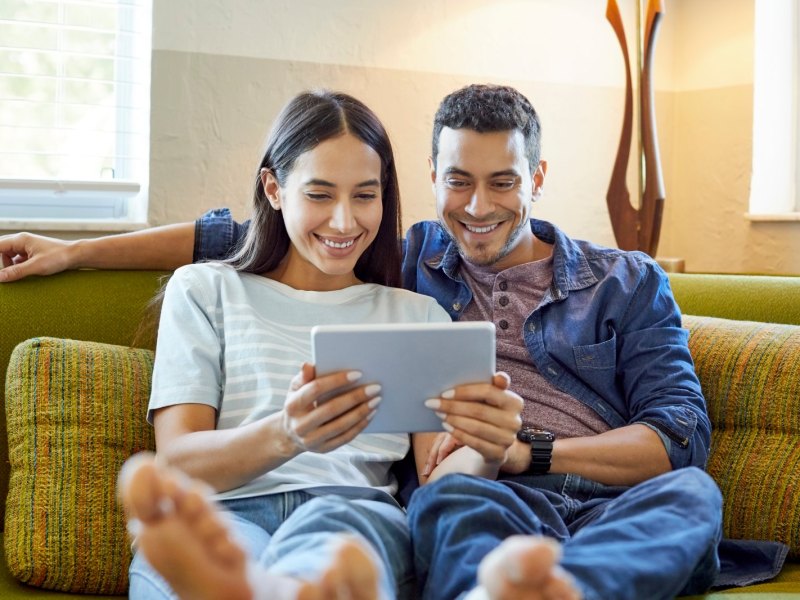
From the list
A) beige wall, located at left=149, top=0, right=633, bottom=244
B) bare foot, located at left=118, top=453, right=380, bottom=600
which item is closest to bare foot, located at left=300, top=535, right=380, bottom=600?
bare foot, located at left=118, top=453, right=380, bottom=600

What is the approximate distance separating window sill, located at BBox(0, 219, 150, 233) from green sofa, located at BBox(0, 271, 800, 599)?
71 cm

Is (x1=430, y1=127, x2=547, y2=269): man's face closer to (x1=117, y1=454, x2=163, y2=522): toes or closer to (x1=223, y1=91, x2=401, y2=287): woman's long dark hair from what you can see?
(x1=223, y1=91, x2=401, y2=287): woman's long dark hair

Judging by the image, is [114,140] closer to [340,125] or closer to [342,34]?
[342,34]

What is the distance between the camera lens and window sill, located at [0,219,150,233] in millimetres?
2549

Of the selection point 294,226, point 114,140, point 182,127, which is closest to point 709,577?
point 294,226

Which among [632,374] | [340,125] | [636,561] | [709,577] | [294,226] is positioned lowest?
[709,577]

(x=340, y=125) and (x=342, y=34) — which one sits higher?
(x=342, y=34)

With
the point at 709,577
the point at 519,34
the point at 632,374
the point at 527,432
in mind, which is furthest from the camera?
the point at 519,34

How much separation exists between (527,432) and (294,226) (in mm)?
522

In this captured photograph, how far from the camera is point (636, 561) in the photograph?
119 cm

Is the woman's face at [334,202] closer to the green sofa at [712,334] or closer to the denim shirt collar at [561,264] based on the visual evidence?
the denim shirt collar at [561,264]

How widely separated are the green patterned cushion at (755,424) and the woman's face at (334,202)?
68 centimetres

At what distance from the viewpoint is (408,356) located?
4.27ft

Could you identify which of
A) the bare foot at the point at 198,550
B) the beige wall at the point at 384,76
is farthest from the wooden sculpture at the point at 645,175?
the bare foot at the point at 198,550
